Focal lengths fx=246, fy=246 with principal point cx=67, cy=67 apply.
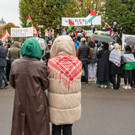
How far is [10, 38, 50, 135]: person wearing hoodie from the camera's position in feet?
11.2

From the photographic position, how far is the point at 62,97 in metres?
3.62

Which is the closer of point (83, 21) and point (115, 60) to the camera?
point (115, 60)

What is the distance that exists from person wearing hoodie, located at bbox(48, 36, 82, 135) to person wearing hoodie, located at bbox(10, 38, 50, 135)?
0.19 metres

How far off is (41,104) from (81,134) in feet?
5.81

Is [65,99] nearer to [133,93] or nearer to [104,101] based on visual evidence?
[104,101]

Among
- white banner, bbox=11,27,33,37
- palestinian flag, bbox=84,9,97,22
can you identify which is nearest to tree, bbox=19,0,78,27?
white banner, bbox=11,27,33,37

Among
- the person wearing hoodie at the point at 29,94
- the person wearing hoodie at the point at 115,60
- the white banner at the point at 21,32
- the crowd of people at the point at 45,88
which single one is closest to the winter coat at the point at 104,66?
the person wearing hoodie at the point at 115,60

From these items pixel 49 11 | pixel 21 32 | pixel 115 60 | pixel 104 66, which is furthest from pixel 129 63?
pixel 49 11

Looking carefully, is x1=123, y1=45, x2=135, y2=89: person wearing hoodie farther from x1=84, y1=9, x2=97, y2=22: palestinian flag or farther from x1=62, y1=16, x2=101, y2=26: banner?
x1=62, y1=16, x2=101, y2=26: banner

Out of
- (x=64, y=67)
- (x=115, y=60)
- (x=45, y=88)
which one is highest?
(x=64, y=67)

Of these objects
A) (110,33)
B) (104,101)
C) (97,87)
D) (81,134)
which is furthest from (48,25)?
(81,134)

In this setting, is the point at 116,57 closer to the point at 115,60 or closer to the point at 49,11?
the point at 115,60

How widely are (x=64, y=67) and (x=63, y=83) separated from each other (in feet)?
0.77

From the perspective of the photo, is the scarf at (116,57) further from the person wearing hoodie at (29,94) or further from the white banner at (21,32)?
the white banner at (21,32)
